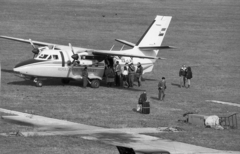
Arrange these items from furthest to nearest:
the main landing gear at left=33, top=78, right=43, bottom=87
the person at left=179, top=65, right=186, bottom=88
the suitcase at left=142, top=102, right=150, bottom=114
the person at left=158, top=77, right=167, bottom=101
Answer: the person at left=179, top=65, right=186, bottom=88 → the main landing gear at left=33, top=78, right=43, bottom=87 → the person at left=158, top=77, right=167, bottom=101 → the suitcase at left=142, top=102, right=150, bottom=114

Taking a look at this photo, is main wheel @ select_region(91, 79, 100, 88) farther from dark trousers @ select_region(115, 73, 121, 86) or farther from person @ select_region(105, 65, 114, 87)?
dark trousers @ select_region(115, 73, 121, 86)

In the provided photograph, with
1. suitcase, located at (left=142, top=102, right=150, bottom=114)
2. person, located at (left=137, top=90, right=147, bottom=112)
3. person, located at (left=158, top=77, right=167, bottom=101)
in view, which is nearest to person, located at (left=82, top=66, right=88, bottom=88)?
person, located at (left=158, top=77, right=167, bottom=101)

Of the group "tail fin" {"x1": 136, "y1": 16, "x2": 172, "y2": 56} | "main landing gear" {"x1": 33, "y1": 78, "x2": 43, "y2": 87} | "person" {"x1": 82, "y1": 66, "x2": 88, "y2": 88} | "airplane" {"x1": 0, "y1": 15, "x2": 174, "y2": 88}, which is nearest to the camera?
"airplane" {"x1": 0, "y1": 15, "x2": 174, "y2": 88}

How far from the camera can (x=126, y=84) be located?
133ft

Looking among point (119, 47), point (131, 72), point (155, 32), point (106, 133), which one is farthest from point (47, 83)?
point (119, 47)

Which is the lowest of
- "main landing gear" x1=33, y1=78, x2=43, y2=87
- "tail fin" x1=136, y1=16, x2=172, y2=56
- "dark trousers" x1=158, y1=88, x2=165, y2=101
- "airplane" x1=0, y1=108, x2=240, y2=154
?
"airplane" x1=0, y1=108, x2=240, y2=154

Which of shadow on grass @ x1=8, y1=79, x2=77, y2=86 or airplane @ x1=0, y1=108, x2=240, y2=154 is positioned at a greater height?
shadow on grass @ x1=8, y1=79, x2=77, y2=86

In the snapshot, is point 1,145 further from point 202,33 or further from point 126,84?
point 202,33

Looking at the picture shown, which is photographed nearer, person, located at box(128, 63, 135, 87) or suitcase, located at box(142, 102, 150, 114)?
suitcase, located at box(142, 102, 150, 114)

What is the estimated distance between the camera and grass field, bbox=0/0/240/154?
89.9ft

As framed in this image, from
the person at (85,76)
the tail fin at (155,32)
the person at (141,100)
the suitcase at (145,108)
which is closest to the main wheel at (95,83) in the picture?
the person at (85,76)

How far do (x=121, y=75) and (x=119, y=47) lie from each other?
1836cm

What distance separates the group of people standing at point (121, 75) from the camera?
130 feet

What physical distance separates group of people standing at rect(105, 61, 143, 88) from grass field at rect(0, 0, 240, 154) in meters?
0.84
